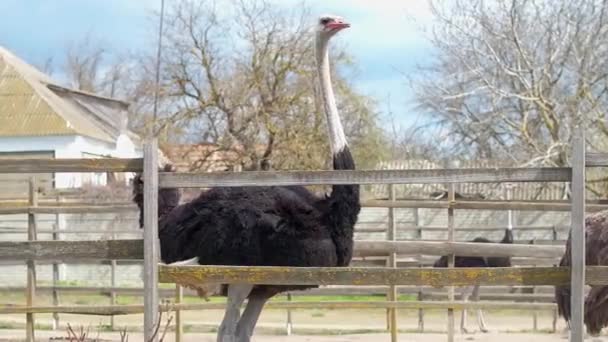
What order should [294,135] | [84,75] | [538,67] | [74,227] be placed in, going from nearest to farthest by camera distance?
1. [74,227]
2. [538,67]
3. [294,135]
4. [84,75]

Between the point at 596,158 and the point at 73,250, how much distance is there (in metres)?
2.31

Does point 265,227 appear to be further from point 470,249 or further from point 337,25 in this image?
point 470,249

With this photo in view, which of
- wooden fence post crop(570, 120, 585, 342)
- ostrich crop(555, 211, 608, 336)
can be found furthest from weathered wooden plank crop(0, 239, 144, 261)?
ostrich crop(555, 211, 608, 336)

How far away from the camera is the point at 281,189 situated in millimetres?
5578

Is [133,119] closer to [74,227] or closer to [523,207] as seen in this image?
[74,227]

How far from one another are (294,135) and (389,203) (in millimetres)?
15692

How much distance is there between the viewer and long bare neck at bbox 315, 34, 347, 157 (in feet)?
18.6

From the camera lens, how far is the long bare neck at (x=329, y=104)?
18.6ft

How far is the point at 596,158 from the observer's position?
15.0 feet

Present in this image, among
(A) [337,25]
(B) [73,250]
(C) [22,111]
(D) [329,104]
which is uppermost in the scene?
(C) [22,111]

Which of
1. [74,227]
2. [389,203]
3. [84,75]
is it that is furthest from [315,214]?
[84,75]

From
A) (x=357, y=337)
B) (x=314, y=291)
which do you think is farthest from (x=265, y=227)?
(x=314, y=291)

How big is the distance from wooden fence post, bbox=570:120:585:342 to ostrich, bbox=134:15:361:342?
136 centimetres

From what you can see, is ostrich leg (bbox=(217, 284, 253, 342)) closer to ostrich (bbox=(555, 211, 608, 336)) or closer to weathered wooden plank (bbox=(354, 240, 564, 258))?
ostrich (bbox=(555, 211, 608, 336))
